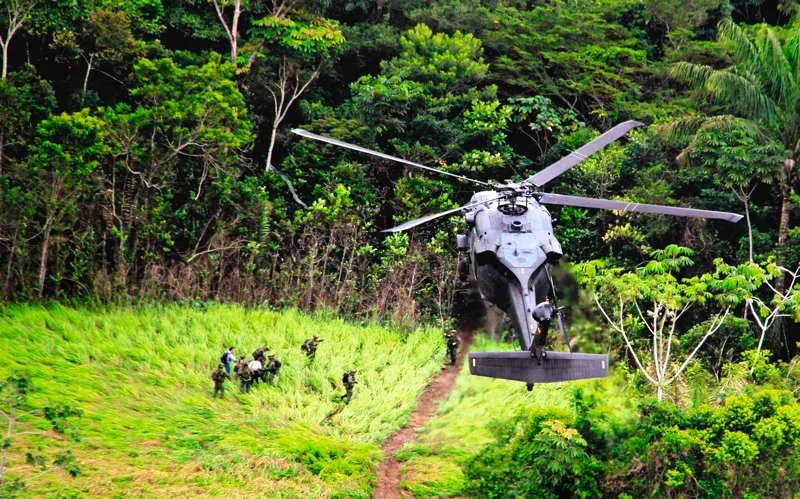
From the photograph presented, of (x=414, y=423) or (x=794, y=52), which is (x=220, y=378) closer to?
(x=414, y=423)

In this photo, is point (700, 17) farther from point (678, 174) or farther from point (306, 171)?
point (306, 171)

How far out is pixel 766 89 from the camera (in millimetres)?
18766

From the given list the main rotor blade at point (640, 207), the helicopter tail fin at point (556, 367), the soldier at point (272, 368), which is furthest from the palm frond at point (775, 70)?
the soldier at point (272, 368)

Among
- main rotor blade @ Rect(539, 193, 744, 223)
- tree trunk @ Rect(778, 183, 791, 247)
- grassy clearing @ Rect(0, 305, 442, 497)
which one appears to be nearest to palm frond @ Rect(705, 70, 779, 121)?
tree trunk @ Rect(778, 183, 791, 247)

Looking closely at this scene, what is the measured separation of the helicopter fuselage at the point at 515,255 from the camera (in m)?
12.8

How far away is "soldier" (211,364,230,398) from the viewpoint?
14.7 meters

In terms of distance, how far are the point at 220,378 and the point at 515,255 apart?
15.7 feet

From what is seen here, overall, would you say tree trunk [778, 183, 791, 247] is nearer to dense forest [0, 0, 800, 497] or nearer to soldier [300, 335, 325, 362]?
dense forest [0, 0, 800, 497]

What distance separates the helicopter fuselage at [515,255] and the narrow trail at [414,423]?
2.95 meters

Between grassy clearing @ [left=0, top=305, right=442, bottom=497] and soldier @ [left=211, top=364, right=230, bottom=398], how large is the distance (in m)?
0.14

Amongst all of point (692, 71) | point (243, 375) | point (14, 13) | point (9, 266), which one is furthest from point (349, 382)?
point (14, 13)

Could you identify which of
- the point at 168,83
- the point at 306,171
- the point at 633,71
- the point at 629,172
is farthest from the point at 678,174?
the point at 168,83

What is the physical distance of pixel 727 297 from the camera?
15.2m

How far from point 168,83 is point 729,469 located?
39.6 feet
